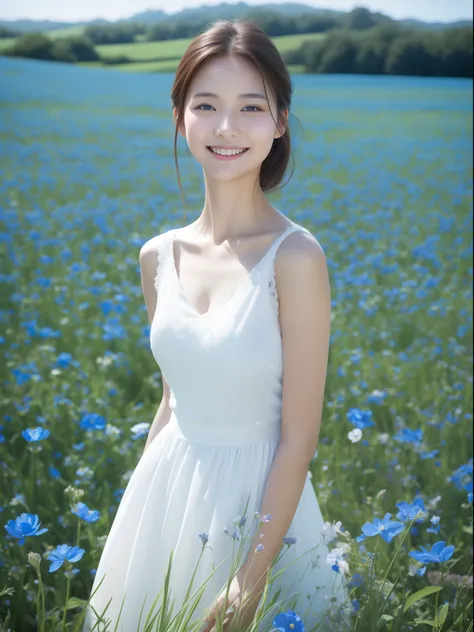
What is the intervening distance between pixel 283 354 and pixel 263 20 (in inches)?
184

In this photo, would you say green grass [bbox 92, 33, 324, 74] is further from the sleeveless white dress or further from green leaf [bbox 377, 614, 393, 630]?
green leaf [bbox 377, 614, 393, 630]

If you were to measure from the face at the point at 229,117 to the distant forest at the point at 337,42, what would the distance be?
4.30 m

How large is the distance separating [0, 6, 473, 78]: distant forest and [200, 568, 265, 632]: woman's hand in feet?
15.6

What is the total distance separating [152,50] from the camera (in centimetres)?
600

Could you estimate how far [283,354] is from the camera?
142cm

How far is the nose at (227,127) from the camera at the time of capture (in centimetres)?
144

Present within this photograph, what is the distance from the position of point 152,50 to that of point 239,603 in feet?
17.4

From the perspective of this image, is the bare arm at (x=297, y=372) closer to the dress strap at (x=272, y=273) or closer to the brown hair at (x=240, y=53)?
the dress strap at (x=272, y=273)

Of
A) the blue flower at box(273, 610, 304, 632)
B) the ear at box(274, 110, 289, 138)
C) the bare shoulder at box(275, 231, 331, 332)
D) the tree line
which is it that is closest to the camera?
the blue flower at box(273, 610, 304, 632)

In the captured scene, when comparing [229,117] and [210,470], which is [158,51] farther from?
[210,470]

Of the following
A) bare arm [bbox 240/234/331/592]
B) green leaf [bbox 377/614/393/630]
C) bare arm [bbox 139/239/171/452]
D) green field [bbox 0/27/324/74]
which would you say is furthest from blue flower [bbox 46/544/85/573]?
green field [bbox 0/27/324/74]

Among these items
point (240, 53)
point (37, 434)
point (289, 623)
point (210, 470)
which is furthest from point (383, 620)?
point (240, 53)

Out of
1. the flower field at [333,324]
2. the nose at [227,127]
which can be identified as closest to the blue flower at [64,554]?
the flower field at [333,324]

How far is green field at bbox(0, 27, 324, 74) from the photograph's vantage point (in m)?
5.84
